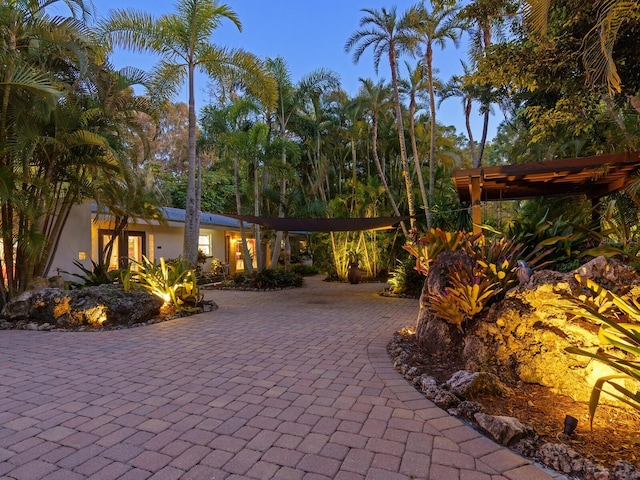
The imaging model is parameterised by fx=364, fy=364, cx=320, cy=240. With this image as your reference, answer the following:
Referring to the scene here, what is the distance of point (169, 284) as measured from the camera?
6754 mm

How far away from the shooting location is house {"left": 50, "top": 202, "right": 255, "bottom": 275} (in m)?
9.02

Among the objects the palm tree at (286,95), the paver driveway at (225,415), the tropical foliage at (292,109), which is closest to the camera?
the paver driveway at (225,415)

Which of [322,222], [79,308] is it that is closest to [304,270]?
Result: [322,222]

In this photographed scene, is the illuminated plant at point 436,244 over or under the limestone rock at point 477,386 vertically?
over

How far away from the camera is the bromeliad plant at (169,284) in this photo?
6723 mm

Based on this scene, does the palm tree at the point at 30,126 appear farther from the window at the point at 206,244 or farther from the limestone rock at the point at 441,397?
the window at the point at 206,244

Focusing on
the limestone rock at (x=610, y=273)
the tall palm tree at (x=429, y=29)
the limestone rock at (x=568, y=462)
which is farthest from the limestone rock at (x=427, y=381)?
the tall palm tree at (x=429, y=29)

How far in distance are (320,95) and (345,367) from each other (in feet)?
38.7

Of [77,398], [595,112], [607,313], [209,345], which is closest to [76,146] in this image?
[209,345]

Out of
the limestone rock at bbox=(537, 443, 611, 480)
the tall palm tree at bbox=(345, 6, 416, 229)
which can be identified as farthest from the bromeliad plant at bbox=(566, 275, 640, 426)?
the tall palm tree at bbox=(345, 6, 416, 229)

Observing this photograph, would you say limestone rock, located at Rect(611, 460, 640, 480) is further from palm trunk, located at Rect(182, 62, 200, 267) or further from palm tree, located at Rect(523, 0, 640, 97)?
palm trunk, located at Rect(182, 62, 200, 267)

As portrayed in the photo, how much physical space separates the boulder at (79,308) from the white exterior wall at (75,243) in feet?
10.4

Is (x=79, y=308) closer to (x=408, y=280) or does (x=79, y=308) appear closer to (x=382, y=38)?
(x=408, y=280)

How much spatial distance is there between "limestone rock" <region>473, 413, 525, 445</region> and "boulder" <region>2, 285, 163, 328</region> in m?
5.22
